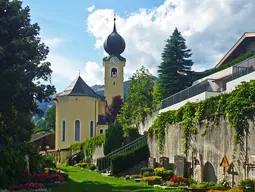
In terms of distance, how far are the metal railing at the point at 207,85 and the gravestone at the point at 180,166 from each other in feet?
17.1

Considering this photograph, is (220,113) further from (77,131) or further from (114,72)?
(114,72)

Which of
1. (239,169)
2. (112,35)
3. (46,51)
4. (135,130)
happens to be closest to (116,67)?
(112,35)

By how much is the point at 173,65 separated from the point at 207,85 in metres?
18.2

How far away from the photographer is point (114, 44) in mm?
84875

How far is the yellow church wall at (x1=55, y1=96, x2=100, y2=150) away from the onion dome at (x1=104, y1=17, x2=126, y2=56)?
16.4 m

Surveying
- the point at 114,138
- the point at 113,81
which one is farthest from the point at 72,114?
the point at 114,138

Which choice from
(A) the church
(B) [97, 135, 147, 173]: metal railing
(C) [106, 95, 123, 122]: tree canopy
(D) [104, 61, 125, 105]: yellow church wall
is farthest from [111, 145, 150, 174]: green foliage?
(D) [104, 61, 125, 105]: yellow church wall

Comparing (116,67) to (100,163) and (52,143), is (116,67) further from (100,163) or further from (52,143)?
(100,163)

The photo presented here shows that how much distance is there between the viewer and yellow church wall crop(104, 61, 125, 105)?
85619 millimetres

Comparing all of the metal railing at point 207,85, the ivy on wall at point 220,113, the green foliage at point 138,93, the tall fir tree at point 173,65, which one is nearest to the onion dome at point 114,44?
the green foliage at point 138,93

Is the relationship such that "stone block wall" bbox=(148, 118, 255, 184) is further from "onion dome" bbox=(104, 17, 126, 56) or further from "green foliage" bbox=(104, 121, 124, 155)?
"onion dome" bbox=(104, 17, 126, 56)

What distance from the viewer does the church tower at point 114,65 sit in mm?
84938

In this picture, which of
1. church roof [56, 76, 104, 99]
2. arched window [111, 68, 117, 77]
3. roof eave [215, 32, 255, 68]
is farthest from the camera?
arched window [111, 68, 117, 77]

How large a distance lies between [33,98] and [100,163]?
1182 cm
